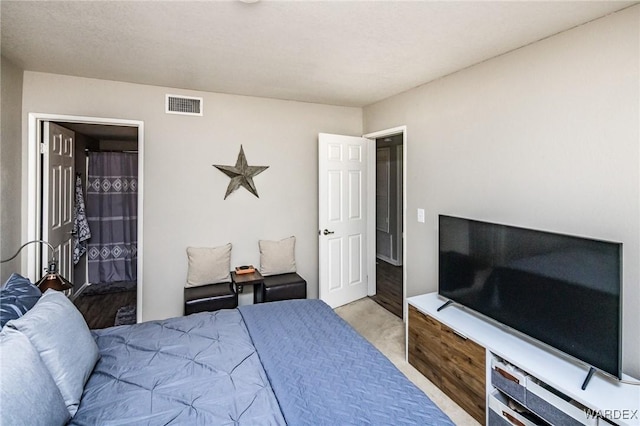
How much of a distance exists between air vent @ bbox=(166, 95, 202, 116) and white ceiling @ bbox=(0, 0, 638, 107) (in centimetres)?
30

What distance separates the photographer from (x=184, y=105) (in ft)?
11.5

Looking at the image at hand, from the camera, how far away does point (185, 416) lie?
131 cm

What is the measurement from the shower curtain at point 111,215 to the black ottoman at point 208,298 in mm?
2379

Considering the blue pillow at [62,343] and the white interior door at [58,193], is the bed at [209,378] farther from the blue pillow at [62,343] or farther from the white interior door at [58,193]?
the white interior door at [58,193]

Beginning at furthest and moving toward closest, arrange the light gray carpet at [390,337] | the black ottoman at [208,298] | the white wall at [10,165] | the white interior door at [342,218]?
the white interior door at [342,218], the black ottoman at [208,298], the white wall at [10,165], the light gray carpet at [390,337]

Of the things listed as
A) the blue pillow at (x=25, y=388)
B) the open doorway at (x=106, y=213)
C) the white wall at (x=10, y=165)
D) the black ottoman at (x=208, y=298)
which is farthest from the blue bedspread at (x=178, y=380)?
the open doorway at (x=106, y=213)

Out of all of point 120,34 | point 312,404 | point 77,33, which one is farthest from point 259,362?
point 77,33

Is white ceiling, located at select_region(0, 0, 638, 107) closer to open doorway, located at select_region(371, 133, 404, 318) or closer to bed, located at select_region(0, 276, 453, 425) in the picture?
bed, located at select_region(0, 276, 453, 425)

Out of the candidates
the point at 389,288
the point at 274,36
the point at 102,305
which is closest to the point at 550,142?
the point at 274,36

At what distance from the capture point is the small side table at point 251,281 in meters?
3.45

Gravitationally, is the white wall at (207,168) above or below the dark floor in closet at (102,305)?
above

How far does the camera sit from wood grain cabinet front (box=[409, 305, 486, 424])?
7.01 feet

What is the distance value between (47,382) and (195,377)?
56cm

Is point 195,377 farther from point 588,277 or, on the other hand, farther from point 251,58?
point 251,58
